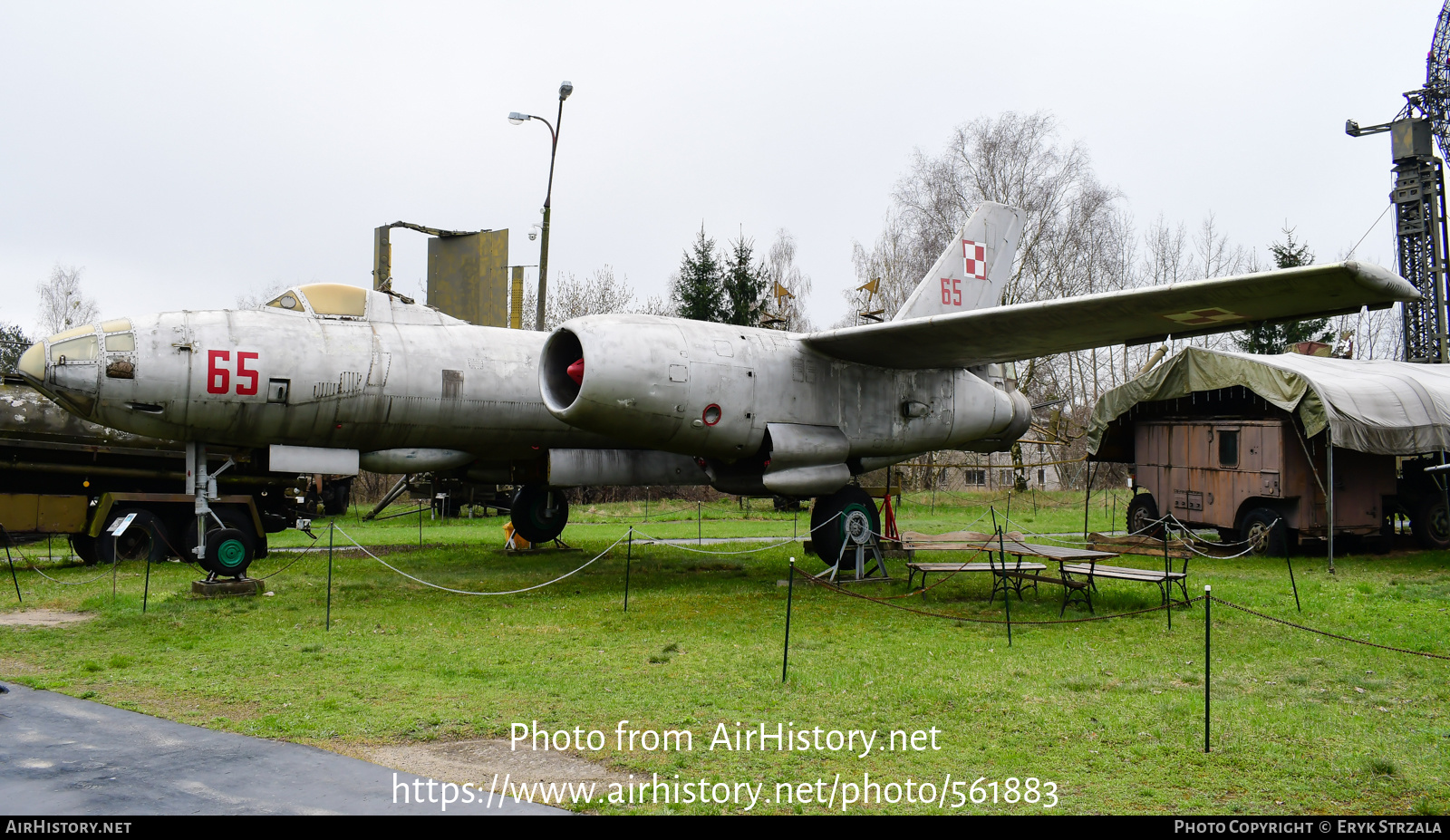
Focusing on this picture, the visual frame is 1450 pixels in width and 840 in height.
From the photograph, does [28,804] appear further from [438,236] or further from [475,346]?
[438,236]

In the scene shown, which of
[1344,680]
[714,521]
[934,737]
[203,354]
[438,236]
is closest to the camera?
[934,737]

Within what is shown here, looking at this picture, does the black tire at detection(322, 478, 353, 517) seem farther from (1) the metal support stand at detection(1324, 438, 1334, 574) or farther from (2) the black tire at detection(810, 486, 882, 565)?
(1) the metal support stand at detection(1324, 438, 1334, 574)

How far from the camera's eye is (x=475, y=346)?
1266 cm

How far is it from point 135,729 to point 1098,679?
6267mm

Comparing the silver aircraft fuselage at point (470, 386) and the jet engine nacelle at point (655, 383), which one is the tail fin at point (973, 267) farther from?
the jet engine nacelle at point (655, 383)

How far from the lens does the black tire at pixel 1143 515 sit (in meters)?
17.0

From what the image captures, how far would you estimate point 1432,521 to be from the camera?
1644 cm

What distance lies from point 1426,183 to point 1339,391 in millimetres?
16787

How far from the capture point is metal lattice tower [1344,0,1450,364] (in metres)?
26.1

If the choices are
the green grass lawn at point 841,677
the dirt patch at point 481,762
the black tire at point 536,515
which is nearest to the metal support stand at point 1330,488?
the green grass lawn at point 841,677

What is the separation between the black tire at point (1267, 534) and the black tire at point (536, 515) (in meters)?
10.8

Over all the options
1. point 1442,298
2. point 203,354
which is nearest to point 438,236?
point 203,354

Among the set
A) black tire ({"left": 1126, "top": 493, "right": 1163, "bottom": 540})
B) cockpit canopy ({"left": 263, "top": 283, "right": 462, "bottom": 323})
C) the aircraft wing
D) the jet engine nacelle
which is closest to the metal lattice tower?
black tire ({"left": 1126, "top": 493, "right": 1163, "bottom": 540})

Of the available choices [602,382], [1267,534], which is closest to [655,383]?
[602,382]
